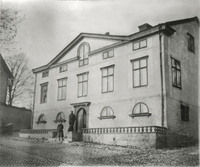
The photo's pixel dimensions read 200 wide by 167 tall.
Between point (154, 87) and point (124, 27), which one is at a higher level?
point (124, 27)

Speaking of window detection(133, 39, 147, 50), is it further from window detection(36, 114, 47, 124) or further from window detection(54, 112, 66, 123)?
window detection(36, 114, 47, 124)

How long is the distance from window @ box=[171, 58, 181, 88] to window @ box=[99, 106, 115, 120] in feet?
12.5

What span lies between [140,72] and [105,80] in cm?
258

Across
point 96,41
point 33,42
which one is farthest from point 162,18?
point 96,41

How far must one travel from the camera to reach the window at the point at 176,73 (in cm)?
1298

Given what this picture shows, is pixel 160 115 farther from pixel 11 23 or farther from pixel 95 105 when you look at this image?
pixel 11 23

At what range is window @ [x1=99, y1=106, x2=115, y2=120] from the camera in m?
14.4

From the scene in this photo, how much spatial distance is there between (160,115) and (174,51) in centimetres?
353

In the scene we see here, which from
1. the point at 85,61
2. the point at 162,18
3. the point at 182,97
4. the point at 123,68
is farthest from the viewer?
the point at 85,61

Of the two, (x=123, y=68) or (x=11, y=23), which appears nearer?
(x=11, y=23)

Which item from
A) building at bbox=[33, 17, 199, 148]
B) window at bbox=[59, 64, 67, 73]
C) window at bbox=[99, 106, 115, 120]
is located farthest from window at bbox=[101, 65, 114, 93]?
window at bbox=[59, 64, 67, 73]

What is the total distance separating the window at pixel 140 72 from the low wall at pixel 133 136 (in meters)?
2.63

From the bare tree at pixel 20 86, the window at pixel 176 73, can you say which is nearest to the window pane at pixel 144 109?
the window at pixel 176 73

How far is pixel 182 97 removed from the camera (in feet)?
43.2
